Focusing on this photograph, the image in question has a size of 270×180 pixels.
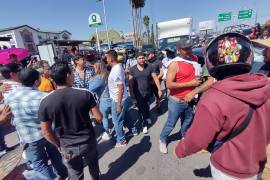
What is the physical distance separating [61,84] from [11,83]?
5.31 feet

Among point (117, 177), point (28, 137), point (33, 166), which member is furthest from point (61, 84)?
point (117, 177)

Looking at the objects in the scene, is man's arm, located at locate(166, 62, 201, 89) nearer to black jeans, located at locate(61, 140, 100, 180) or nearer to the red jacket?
black jeans, located at locate(61, 140, 100, 180)

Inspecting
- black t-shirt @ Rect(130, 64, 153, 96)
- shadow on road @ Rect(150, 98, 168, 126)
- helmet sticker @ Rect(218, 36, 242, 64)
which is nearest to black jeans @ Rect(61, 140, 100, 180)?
Result: helmet sticker @ Rect(218, 36, 242, 64)

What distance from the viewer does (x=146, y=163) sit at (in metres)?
3.58

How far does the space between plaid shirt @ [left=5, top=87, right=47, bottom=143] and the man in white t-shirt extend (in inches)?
56.9

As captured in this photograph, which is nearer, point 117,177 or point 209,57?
point 209,57

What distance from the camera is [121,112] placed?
409 centimetres

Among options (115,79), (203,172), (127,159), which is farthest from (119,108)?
(203,172)

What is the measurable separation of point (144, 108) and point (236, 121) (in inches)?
A: 148

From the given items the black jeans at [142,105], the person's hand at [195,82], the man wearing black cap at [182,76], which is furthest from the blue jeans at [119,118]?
the person's hand at [195,82]

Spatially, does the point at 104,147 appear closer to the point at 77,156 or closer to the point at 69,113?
the point at 77,156

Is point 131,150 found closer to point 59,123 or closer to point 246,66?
point 59,123

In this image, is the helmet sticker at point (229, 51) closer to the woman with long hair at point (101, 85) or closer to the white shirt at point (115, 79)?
the white shirt at point (115, 79)

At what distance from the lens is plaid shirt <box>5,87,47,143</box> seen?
258 cm
